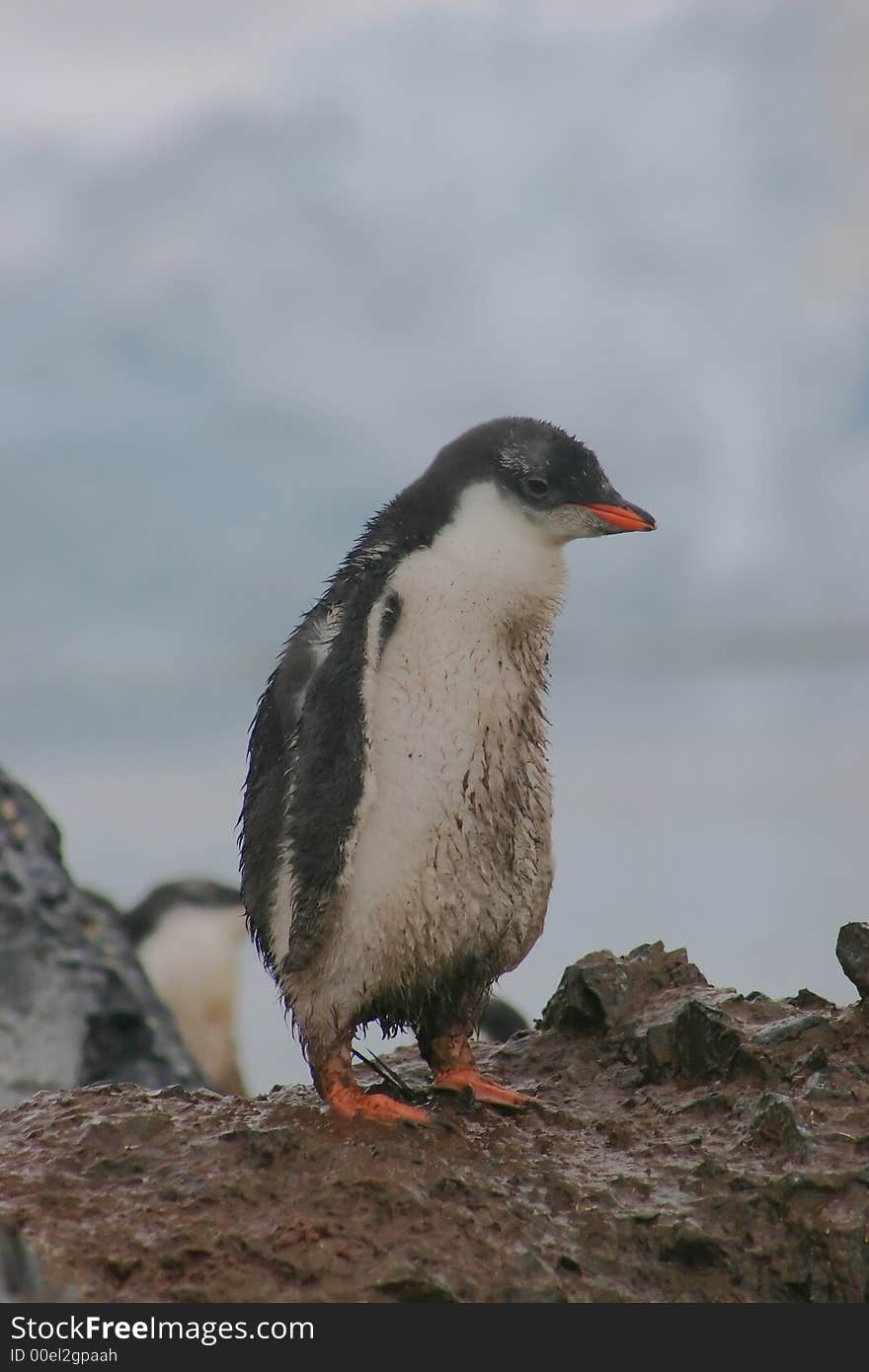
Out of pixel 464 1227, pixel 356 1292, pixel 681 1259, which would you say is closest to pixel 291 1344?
pixel 356 1292

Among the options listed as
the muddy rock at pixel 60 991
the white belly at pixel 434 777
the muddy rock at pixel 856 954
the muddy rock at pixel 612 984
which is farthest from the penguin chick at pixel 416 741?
the muddy rock at pixel 60 991

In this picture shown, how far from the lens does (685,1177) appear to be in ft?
11.5

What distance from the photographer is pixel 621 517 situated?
377 centimetres

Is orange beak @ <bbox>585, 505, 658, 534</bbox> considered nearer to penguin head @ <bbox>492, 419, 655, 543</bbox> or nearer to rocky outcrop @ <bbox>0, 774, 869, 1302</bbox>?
penguin head @ <bbox>492, 419, 655, 543</bbox>

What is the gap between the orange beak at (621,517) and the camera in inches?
148

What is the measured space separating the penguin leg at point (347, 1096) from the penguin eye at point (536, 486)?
135 centimetres

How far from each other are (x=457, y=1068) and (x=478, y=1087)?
0.35ft

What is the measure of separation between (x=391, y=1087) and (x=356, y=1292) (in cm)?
92

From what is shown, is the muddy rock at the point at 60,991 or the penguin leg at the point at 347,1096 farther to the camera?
the muddy rock at the point at 60,991

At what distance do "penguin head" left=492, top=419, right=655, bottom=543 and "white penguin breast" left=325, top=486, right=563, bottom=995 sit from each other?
5cm

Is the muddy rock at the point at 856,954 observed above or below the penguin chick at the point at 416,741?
below

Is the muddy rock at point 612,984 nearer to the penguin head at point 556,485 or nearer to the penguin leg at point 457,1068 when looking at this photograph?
the penguin leg at point 457,1068

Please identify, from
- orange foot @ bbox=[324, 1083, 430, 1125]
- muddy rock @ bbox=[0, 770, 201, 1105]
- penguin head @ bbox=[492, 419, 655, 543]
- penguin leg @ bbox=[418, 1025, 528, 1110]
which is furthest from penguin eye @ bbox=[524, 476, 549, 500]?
muddy rock @ bbox=[0, 770, 201, 1105]

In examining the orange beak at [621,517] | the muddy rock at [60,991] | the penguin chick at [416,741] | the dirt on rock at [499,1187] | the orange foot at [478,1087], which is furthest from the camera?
the muddy rock at [60,991]
